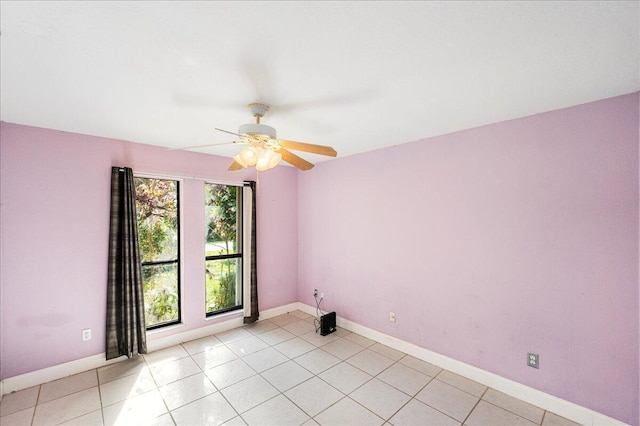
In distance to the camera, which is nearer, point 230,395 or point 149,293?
point 230,395

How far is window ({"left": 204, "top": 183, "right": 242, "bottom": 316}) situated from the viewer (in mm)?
3887

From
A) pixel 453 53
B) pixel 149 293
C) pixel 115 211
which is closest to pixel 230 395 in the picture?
pixel 149 293

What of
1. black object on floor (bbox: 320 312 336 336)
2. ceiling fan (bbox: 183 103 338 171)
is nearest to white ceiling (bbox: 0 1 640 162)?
ceiling fan (bbox: 183 103 338 171)

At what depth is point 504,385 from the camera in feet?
8.23

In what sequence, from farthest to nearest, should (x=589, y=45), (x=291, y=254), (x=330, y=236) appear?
(x=291, y=254) < (x=330, y=236) < (x=589, y=45)

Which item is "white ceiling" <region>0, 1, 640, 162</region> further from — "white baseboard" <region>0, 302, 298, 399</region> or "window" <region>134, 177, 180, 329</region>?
"white baseboard" <region>0, 302, 298, 399</region>

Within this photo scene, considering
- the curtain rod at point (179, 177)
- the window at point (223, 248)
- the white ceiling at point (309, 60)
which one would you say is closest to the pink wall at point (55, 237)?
the curtain rod at point (179, 177)

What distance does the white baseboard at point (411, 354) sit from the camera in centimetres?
217

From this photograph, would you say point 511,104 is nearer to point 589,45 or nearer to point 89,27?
point 589,45

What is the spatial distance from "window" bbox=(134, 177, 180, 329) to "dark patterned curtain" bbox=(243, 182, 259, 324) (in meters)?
0.92

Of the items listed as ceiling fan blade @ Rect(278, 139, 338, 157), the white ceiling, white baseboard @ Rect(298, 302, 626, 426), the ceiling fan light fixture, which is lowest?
white baseboard @ Rect(298, 302, 626, 426)

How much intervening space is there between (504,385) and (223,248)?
3598 mm

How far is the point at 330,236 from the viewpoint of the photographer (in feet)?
13.8

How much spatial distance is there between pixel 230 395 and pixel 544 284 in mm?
2903
